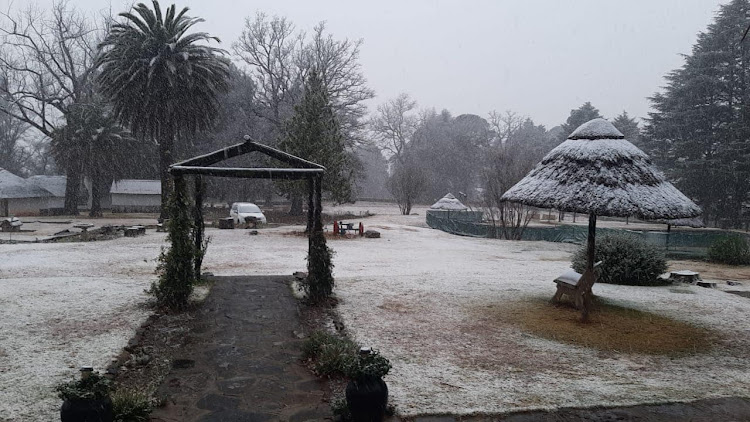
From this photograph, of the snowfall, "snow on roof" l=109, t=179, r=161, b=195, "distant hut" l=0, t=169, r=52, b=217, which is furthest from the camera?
"snow on roof" l=109, t=179, r=161, b=195

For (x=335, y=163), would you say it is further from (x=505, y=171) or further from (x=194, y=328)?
(x=194, y=328)

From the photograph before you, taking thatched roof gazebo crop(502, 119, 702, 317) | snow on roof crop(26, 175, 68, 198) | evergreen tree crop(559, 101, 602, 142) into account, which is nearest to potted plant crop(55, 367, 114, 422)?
thatched roof gazebo crop(502, 119, 702, 317)

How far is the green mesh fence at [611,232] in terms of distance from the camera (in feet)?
68.9

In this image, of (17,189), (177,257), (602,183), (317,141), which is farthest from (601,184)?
(17,189)

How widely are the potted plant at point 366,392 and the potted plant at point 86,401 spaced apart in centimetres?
218

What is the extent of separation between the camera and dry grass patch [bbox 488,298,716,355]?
7359 millimetres

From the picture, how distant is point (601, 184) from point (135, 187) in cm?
4112

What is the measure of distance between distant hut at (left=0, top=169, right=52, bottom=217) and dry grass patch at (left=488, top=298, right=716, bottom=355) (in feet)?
132

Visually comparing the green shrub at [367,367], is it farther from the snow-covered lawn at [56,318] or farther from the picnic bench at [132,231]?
the picnic bench at [132,231]

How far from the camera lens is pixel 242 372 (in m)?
5.75

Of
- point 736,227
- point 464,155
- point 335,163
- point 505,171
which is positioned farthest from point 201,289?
point 464,155

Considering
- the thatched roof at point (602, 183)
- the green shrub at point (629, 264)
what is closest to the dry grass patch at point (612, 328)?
the thatched roof at point (602, 183)

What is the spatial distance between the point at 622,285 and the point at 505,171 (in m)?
15.2

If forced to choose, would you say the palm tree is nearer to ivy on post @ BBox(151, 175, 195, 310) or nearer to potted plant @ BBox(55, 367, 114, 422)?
ivy on post @ BBox(151, 175, 195, 310)
